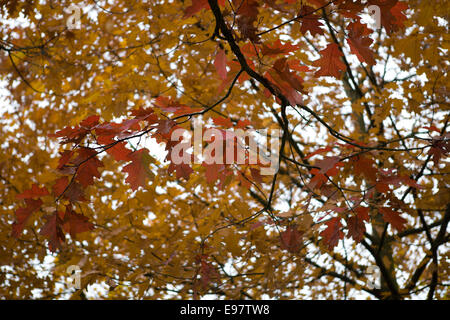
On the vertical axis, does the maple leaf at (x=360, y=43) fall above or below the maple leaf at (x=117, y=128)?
above

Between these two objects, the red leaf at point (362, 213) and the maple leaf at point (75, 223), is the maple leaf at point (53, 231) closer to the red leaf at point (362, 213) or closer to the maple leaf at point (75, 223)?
the maple leaf at point (75, 223)

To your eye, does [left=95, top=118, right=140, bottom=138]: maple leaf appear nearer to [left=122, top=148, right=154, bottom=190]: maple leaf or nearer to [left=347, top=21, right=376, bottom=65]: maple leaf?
[left=122, top=148, right=154, bottom=190]: maple leaf

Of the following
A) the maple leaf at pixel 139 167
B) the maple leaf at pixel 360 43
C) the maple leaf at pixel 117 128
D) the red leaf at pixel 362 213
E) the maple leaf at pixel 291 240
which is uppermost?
the maple leaf at pixel 360 43

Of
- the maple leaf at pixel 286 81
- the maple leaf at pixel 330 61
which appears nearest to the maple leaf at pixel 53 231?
the maple leaf at pixel 286 81

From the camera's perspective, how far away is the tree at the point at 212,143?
137 cm

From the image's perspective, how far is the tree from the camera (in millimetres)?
1371

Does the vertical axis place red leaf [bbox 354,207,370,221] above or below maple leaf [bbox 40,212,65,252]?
above

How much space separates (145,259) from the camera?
2252 mm

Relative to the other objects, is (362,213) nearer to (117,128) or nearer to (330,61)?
(330,61)

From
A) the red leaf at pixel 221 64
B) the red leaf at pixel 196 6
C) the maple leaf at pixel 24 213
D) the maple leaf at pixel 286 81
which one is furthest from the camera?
the maple leaf at pixel 24 213

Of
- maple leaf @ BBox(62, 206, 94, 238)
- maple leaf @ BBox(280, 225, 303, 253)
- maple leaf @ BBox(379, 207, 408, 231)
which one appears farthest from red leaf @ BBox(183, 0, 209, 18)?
maple leaf @ BBox(379, 207, 408, 231)

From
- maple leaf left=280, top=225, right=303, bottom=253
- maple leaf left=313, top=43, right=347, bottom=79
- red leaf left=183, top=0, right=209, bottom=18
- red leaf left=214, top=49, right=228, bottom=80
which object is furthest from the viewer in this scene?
maple leaf left=280, top=225, right=303, bottom=253
